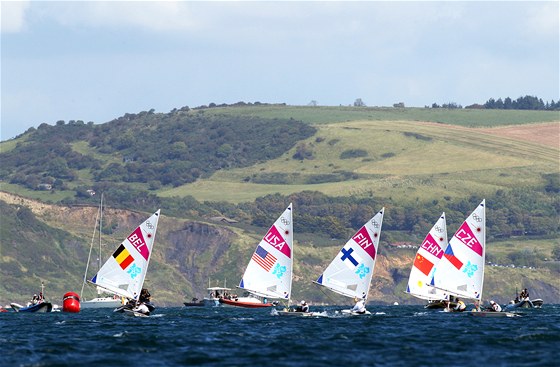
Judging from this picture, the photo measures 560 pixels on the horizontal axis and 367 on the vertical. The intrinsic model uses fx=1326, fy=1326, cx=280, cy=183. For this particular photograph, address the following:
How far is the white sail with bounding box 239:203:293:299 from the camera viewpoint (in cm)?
10412

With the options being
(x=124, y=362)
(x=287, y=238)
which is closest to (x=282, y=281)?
(x=287, y=238)

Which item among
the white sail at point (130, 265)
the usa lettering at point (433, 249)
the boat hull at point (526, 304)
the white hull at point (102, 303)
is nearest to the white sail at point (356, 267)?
the white sail at point (130, 265)

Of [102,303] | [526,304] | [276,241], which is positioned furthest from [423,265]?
[102,303]

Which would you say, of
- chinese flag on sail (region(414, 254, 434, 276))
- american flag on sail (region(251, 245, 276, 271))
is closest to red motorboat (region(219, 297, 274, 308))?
chinese flag on sail (region(414, 254, 434, 276))

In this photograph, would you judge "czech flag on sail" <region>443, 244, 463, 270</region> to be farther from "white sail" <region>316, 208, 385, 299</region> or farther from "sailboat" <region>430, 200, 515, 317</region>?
"white sail" <region>316, 208, 385, 299</region>

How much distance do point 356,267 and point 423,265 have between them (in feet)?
94.7

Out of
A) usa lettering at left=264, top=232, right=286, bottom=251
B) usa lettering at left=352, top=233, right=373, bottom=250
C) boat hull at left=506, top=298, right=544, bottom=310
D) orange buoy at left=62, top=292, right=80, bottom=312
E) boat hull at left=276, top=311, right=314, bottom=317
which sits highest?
usa lettering at left=352, top=233, right=373, bottom=250

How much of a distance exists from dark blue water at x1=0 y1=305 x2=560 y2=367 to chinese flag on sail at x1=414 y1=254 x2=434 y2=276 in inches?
955

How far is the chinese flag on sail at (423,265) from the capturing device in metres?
126

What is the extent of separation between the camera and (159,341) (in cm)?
7631

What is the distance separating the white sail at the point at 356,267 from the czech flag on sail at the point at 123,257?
1462cm

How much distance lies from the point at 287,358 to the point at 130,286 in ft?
117

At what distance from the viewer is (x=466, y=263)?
4031 inches

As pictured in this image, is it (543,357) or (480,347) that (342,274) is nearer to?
(480,347)
